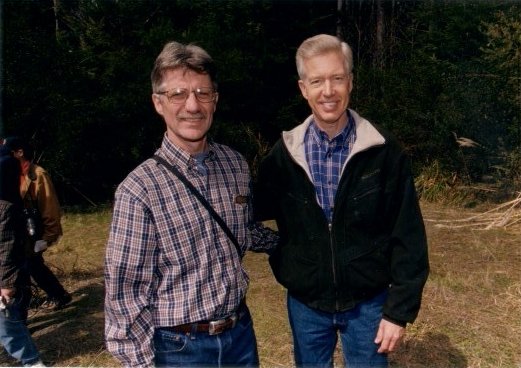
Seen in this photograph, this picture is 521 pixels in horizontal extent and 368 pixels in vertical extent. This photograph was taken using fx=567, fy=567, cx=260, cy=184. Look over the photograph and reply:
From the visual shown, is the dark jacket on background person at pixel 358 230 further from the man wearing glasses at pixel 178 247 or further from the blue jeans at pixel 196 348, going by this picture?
the blue jeans at pixel 196 348

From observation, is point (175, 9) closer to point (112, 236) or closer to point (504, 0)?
point (504, 0)

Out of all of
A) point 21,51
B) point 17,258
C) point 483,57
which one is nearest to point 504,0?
point 483,57

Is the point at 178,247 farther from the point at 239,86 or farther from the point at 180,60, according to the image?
the point at 239,86

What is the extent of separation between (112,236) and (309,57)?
1025 millimetres

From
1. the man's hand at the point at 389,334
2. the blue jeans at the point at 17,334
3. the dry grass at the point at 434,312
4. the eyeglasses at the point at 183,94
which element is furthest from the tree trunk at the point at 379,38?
the eyeglasses at the point at 183,94

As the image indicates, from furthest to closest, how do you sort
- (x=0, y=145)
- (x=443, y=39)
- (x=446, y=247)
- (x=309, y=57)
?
(x=443, y=39), (x=446, y=247), (x=0, y=145), (x=309, y=57)

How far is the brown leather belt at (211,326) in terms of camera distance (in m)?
2.11

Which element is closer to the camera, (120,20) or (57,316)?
(57,316)

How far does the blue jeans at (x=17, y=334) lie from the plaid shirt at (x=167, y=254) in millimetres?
2121

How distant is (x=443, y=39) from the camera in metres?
10.6

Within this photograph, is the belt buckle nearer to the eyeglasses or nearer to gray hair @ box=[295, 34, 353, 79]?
the eyeglasses

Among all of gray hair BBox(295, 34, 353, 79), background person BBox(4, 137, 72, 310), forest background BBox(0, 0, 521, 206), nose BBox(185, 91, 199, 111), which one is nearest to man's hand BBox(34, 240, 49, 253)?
background person BBox(4, 137, 72, 310)

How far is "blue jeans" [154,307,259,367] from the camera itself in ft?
6.92

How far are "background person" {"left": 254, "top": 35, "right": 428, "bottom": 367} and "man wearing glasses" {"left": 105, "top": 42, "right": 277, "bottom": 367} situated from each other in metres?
0.27
